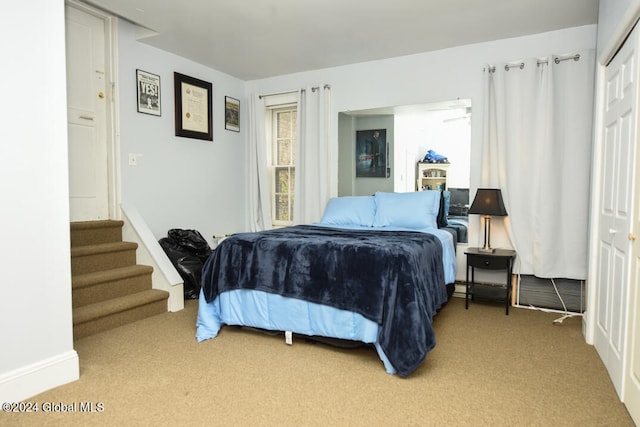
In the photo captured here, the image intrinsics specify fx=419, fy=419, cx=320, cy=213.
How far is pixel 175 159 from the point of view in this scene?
4.46m

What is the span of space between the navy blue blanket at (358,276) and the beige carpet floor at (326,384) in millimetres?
263

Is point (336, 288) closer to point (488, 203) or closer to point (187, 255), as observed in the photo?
point (488, 203)

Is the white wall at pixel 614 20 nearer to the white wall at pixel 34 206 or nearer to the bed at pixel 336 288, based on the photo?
the bed at pixel 336 288

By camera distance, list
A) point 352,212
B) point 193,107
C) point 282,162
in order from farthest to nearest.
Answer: point 282,162 → point 193,107 → point 352,212

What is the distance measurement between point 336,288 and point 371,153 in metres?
2.29

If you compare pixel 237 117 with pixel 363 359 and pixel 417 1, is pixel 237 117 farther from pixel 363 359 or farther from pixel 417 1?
pixel 363 359

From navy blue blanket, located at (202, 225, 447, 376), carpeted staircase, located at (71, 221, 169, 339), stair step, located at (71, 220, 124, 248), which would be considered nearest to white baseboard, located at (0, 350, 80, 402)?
carpeted staircase, located at (71, 221, 169, 339)

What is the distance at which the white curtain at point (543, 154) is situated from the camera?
3555 millimetres

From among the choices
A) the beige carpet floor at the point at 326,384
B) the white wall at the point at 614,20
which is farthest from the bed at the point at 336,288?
the white wall at the point at 614,20

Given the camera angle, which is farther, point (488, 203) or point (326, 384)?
point (488, 203)

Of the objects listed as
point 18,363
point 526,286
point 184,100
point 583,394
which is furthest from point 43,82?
point 526,286

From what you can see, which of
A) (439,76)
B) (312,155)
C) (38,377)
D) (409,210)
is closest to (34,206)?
(38,377)

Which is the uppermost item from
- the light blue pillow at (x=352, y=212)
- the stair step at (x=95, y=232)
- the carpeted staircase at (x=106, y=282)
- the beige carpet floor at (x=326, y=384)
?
the light blue pillow at (x=352, y=212)

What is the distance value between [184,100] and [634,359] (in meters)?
4.32
